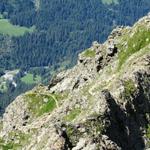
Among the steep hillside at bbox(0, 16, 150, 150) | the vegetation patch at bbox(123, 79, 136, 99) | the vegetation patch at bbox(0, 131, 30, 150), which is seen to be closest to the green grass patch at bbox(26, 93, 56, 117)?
the steep hillside at bbox(0, 16, 150, 150)

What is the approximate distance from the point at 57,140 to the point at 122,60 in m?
59.8

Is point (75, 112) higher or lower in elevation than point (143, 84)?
lower

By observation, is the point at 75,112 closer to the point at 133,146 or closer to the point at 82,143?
the point at 133,146

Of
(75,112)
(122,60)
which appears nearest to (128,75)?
(75,112)

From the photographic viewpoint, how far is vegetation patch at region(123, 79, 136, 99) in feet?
205

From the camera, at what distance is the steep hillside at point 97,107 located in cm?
4891

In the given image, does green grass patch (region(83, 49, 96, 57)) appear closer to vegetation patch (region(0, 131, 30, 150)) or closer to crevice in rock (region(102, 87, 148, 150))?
vegetation patch (region(0, 131, 30, 150))

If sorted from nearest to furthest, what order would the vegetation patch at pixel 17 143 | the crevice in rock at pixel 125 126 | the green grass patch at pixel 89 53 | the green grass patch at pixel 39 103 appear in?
the crevice in rock at pixel 125 126
the vegetation patch at pixel 17 143
the green grass patch at pixel 39 103
the green grass patch at pixel 89 53

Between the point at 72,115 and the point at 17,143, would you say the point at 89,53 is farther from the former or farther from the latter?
the point at 72,115

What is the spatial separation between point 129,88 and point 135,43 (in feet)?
149

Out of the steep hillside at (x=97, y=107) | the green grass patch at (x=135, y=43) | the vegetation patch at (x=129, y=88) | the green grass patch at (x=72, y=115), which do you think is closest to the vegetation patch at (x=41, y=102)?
the steep hillside at (x=97, y=107)

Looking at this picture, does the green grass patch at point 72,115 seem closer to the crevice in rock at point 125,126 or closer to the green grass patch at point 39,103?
the crevice in rock at point 125,126

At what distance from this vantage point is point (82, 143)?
46.7 metres

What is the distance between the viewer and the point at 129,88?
209 ft
